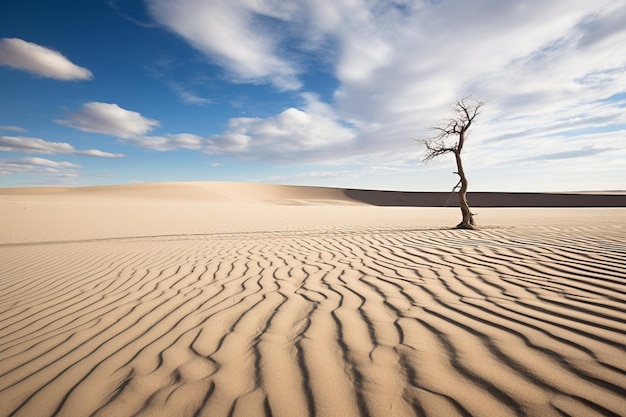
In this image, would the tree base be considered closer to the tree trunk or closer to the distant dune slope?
the tree trunk

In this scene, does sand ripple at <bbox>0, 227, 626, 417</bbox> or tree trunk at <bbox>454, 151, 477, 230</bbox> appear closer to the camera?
sand ripple at <bbox>0, 227, 626, 417</bbox>

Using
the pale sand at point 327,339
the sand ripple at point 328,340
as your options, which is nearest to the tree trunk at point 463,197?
the pale sand at point 327,339

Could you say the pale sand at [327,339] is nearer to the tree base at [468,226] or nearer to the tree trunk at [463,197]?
the tree base at [468,226]

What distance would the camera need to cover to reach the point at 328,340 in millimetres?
2256

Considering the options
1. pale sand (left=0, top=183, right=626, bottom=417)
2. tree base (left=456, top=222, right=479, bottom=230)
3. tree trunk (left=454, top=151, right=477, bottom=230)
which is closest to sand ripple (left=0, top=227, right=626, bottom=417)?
pale sand (left=0, top=183, right=626, bottom=417)

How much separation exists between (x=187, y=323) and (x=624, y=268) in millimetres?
5326

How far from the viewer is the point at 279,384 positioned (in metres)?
1.77

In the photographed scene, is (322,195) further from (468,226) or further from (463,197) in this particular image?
(468,226)

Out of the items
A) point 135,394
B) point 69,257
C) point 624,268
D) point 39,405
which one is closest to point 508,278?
point 624,268

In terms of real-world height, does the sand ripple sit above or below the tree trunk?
below

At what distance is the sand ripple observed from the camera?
1621 millimetres

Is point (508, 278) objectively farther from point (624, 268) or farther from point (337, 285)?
point (337, 285)

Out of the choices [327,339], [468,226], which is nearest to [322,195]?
[468,226]

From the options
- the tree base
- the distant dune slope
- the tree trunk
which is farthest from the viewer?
the distant dune slope
